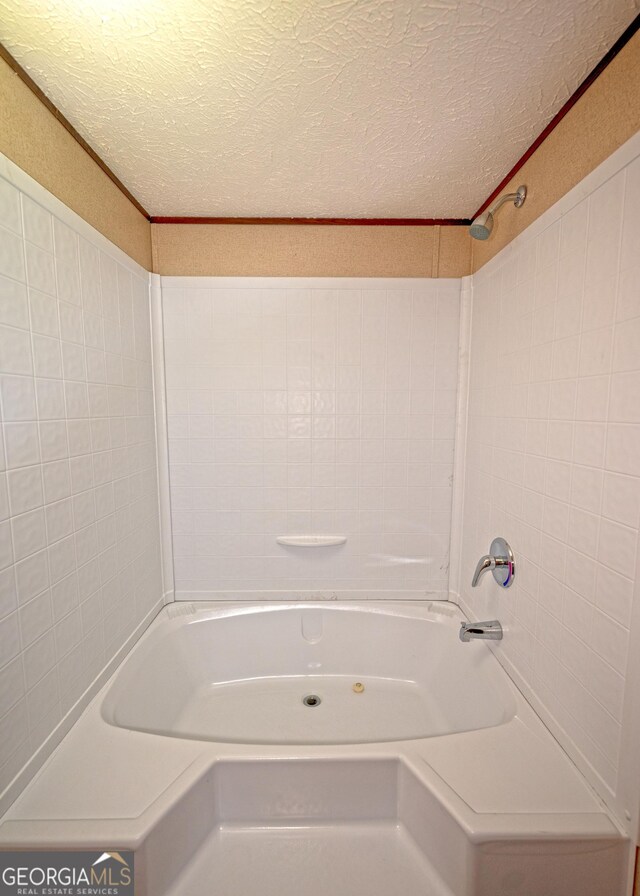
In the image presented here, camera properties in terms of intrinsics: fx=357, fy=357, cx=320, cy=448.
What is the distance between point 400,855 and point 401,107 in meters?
1.96

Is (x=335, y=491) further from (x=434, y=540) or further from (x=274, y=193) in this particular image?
(x=274, y=193)

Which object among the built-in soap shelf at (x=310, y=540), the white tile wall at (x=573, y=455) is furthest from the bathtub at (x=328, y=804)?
the built-in soap shelf at (x=310, y=540)

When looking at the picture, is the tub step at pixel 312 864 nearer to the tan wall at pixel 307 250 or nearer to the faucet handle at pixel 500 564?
the faucet handle at pixel 500 564

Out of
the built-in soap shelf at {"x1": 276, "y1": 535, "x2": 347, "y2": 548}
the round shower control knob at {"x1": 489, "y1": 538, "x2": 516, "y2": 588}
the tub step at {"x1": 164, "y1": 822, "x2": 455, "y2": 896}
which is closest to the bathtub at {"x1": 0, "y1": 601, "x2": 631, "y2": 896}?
the tub step at {"x1": 164, "y1": 822, "x2": 455, "y2": 896}

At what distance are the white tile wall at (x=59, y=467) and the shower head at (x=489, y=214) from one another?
125cm

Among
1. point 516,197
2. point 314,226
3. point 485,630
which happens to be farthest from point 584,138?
point 485,630

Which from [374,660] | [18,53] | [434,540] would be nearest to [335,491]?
[434,540]

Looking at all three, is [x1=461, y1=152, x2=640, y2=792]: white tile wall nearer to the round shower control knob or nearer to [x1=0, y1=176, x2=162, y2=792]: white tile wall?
the round shower control knob

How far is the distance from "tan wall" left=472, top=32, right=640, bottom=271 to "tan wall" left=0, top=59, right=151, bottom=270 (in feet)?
4.44

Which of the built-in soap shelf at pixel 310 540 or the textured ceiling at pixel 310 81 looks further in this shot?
the built-in soap shelf at pixel 310 540

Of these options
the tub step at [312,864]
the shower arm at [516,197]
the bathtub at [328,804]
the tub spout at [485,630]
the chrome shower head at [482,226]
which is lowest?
the tub step at [312,864]

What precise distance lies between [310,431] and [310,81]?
1123mm

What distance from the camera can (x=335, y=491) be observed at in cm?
167

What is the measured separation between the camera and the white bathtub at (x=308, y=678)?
134 centimetres
